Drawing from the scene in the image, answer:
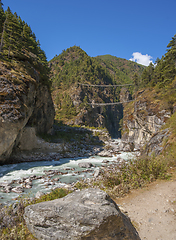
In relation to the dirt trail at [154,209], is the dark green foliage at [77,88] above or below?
above

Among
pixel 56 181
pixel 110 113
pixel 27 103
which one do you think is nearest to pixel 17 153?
pixel 27 103

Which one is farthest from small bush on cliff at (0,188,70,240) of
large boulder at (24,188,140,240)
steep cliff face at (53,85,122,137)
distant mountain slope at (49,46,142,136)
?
distant mountain slope at (49,46,142,136)

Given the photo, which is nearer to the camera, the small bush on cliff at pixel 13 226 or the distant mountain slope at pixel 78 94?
the small bush on cliff at pixel 13 226

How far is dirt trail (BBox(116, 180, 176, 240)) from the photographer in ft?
12.8

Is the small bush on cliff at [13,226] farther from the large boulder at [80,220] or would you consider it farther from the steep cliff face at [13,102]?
the steep cliff face at [13,102]

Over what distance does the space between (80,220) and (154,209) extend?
148 inches

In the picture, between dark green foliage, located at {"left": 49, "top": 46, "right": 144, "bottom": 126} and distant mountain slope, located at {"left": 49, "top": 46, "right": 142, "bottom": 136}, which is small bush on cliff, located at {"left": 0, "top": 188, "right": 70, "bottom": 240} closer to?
distant mountain slope, located at {"left": 49, "top": 46, "right": 142, "bottom": 136}

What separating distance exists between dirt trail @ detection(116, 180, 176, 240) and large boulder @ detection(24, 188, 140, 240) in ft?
5.75

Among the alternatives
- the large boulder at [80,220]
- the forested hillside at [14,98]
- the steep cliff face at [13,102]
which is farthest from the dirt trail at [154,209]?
the forested hillside at [14,98]

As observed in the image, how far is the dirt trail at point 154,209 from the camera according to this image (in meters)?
3.91

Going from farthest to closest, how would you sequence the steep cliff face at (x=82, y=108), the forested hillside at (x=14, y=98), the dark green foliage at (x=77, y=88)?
1. the dark green foliage at (x=77, y=88)
2. the steep cliff face at (x=82, y=108)
3. the forested hillside at (x=14, y=98)

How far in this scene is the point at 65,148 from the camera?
1056 inches

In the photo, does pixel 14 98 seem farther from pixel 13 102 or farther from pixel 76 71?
pixel 76 71

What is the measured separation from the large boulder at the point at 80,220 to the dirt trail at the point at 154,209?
1.75m
